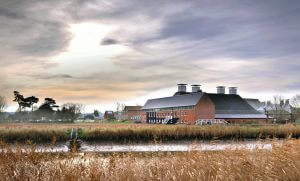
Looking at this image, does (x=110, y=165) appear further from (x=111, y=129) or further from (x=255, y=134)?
(x=255, y=134)

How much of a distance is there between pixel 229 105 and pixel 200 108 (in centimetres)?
1108

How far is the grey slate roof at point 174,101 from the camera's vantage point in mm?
66931

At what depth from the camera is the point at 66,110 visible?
59250 millimetres

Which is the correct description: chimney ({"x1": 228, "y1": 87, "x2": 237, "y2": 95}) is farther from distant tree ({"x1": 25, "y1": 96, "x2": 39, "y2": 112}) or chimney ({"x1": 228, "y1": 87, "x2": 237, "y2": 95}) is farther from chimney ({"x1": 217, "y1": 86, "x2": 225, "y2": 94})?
distant tree ({"x1": 25, "y1": 96, "x2": 39, "y2": 112})

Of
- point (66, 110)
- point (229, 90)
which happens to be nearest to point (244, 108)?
point (229, 90)

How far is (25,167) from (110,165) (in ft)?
5.12

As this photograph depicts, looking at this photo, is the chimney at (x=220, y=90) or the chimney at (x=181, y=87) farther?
the chimney at (x=181, y=87)

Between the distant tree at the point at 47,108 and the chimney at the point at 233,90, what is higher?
the chimney at the point at 233,90

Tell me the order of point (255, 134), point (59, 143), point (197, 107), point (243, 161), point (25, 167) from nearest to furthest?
point (25, 167) < point (243, 161) < point (59, 143) < point (255, 134) < point (197, 107)

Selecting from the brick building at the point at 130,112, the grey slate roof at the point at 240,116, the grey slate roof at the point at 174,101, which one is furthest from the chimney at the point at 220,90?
the brick building at the point at 130,112

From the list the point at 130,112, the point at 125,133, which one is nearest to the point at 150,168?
the point at 125,133

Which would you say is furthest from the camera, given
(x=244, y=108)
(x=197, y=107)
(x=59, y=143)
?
(x=244, y=108)

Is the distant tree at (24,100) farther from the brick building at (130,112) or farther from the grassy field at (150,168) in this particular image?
the grassy field at (150,168)

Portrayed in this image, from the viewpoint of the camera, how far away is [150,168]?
7.36 meters
